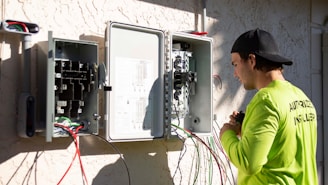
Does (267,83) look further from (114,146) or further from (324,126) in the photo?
(324,126)

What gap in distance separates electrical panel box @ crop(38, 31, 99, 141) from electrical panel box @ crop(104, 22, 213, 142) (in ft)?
0.34

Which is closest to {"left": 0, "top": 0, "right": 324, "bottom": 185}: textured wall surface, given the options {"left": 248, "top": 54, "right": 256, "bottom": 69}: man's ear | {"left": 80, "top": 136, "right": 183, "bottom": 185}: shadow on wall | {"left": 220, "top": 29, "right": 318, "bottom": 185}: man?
{"left": 80, "top": 136, "right": 183, "bottom": 185}: shadow on wall

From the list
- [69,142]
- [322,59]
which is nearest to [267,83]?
[69,142]

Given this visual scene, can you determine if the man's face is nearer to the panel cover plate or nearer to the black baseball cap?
the black baseball cap

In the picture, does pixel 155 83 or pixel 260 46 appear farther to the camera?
pixel 155 83

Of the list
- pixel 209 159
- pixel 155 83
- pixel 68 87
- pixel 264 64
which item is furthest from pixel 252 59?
pixel 209 159

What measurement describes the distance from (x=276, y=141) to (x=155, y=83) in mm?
929

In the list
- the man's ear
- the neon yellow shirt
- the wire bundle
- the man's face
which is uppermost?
the man's ear

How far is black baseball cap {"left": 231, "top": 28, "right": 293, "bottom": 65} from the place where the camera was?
2.16m

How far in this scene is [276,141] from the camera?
6.71 feet

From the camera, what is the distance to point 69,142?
7.94 ft

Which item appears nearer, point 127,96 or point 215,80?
point 127,96

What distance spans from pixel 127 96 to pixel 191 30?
79 cm

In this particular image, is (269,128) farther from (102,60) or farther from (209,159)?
(209,159)
